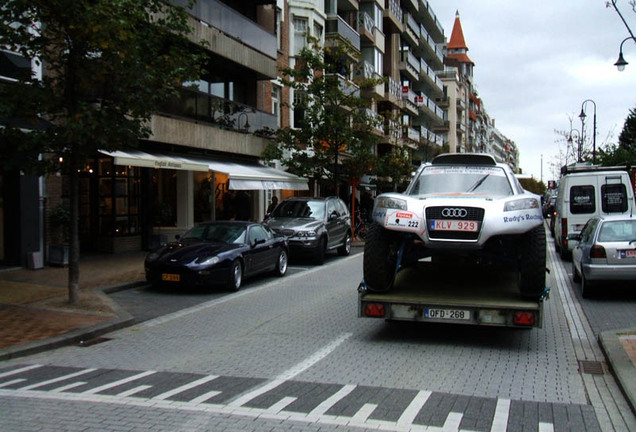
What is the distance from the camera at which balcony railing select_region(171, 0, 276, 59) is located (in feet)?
68.6

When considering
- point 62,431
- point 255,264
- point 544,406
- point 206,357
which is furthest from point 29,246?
point 544,406

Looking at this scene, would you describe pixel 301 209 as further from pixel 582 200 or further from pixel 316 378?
pixel 316 378

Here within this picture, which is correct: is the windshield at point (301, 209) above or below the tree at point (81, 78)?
below

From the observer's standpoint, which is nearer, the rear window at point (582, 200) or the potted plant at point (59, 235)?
the potted plant at point (59, 235)

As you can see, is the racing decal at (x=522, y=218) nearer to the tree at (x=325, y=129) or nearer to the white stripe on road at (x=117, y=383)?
the white stripe on road at (x=117, y=383)

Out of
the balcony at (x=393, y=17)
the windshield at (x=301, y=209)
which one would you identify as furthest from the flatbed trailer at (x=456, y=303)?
the balcony at (x=393, y=17)

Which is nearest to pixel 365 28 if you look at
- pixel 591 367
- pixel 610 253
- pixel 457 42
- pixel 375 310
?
pixel 610 253

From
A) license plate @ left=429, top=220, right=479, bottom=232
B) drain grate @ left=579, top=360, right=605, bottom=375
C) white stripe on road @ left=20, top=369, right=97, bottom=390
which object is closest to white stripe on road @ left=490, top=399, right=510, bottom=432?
drain grate @ left=579, top=360, right=605, bottom=375

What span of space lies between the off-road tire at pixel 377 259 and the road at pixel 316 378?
2.47ft

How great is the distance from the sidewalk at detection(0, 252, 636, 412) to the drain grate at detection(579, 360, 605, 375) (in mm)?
139

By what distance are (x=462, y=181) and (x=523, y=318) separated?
2539 millimetres

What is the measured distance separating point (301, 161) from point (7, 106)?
16946mm

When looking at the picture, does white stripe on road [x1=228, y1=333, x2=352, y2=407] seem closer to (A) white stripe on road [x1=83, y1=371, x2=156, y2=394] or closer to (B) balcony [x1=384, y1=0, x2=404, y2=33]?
(A) white stripe on road [x1=83, y1=371, x2=156, y2=394]

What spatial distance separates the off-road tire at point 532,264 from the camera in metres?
7.81
